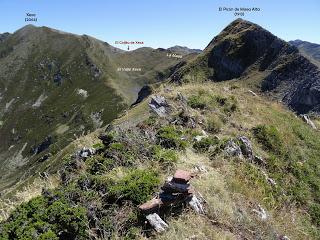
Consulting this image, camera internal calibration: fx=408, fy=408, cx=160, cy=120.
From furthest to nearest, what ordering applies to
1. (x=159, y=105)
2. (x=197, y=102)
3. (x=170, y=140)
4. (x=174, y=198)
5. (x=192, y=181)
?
(x=197, y=102)
(x=159, y=105)
(x=170, y=140)
(x=192, y=181)
(x=174, y=198)

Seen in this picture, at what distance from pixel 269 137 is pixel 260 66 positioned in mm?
127137

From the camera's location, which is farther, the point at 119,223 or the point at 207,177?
the point at 207,177

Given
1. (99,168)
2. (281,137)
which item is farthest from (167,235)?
(281,137)

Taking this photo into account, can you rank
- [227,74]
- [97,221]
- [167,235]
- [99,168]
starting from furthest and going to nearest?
[227,74] < [99,168] < [97,221] < [167,235]

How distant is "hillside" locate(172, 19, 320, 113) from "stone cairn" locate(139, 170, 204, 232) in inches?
3717

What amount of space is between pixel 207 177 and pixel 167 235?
10.3 feet

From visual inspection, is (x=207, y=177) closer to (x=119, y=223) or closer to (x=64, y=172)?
(x=119, y=223)

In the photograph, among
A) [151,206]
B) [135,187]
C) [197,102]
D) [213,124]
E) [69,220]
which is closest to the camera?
[69,220]

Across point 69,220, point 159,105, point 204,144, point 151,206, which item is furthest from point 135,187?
point 159,105

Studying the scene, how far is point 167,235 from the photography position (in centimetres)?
927

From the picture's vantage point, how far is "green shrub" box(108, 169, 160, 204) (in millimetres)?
10591

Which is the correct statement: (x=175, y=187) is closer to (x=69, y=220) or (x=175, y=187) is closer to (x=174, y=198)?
(x=174, y=198)

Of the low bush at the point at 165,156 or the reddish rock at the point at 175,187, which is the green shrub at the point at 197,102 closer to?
the low bush at the point at 165,156

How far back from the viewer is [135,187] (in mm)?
10758
